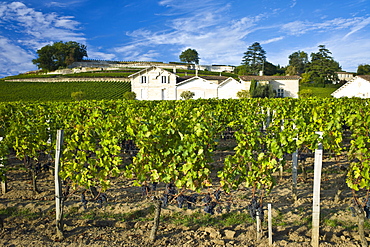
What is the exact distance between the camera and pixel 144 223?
4629mm

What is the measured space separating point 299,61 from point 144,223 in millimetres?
103724

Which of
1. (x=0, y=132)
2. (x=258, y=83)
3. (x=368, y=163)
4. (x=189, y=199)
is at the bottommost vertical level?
(x=189, y=199)

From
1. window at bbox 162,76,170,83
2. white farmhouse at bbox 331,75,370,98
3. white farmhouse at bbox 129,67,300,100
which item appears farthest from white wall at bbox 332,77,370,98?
window at bbox 162,76,170,83

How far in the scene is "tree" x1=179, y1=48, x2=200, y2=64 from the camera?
103188 millimetres

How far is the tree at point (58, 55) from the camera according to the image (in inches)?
2832

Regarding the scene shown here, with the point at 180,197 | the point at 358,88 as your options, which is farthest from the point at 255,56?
the point at 180,197

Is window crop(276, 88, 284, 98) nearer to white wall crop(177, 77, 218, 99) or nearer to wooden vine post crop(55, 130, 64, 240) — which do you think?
white wall crop(177, 77, 218, 99)

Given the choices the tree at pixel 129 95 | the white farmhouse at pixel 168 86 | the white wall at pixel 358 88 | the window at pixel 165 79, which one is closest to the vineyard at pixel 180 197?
the tree at pixel 129 95

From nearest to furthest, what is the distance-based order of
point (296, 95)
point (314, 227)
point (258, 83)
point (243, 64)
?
point (314, 227) < point (258, 83) < point (296, 95) < point (243, 64)

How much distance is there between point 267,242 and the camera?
13.1 feet

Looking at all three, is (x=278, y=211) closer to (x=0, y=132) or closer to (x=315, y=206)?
(x=315, y=206)

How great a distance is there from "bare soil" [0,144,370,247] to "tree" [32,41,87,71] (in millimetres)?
75848

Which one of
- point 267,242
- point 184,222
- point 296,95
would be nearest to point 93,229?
point 184,222

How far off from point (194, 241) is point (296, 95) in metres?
40.1
